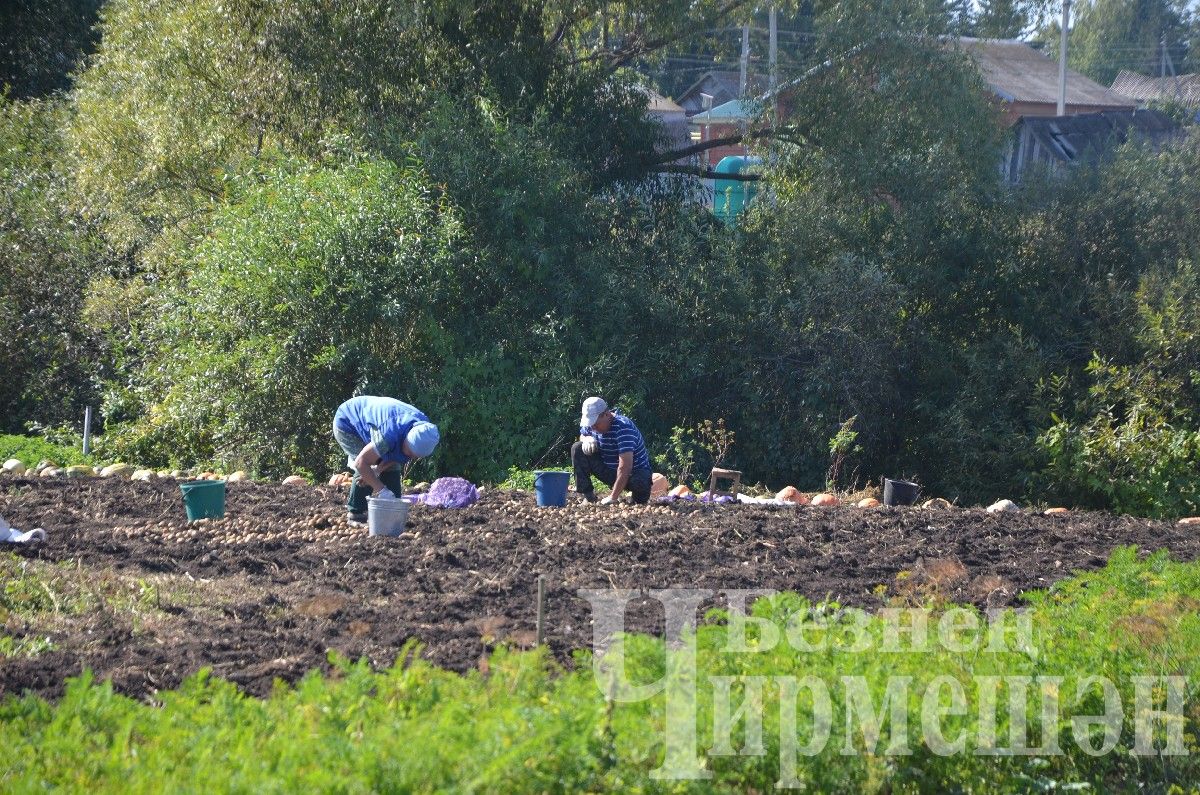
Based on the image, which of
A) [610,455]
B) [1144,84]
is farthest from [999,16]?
[1144,84]

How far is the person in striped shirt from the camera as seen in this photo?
421 inches

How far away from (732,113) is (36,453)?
64.0 feet

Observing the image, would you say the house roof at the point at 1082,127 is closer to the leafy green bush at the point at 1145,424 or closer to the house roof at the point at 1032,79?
the leafy green bush at the point at 1145,424

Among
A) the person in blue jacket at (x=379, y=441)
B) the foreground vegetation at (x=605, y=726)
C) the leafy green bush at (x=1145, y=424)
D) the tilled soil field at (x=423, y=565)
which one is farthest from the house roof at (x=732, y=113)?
the foreground vegetation at (x=605, y=726)

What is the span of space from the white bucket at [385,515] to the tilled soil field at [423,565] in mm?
140

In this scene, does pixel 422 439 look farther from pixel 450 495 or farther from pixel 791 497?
pixel 791 497

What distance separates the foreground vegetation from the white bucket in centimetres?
330

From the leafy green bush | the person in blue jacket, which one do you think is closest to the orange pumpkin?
the person in blue jacket

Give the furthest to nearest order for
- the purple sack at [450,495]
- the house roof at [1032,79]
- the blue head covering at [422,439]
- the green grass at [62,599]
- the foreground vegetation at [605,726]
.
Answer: the house roof at [1032,79] → the purple sack at [450,495] → the blue head covering at [422,439] → the green grass at [62,599] → the foreground vegetation at [605,726]

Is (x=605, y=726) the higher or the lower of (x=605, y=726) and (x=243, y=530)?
the higher

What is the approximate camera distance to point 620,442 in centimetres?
1071

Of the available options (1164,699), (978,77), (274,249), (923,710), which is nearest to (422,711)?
(923,710)

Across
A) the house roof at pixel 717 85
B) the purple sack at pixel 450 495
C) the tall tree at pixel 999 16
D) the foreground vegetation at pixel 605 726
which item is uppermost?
the house roof at pixel 717 85

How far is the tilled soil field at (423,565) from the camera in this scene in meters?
6.25
